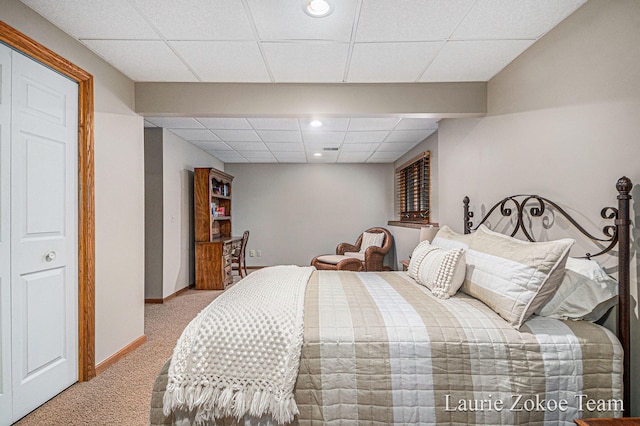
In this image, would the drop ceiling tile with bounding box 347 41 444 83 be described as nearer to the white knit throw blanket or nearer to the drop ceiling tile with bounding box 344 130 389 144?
the drop ceiling tile with bounding box 344 130 389 144

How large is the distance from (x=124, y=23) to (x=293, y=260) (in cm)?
570

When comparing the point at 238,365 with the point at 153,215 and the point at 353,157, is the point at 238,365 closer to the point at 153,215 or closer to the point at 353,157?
the point at 153,215

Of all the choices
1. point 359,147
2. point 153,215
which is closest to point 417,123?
point 359,147

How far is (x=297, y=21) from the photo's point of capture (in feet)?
6.70

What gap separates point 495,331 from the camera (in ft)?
5.03

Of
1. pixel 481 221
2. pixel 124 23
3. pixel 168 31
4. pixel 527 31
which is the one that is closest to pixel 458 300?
pixel 481 221

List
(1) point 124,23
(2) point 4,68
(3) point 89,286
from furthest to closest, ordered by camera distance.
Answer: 1. (3) point 89,286
2. (1) point 124,23
3. (2) point 4,68

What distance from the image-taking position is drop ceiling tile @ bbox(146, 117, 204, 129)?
4078mm

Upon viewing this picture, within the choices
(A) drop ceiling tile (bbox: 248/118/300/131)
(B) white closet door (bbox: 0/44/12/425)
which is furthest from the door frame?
(A) drop ceiling tile (bbox: 248/118/300/131)

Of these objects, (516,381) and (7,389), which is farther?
(7,389)

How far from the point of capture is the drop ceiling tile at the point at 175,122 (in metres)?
4.08

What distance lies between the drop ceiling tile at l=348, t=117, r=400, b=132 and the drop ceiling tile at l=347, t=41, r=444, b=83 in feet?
3.46

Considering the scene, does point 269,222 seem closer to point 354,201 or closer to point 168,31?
point 354,201

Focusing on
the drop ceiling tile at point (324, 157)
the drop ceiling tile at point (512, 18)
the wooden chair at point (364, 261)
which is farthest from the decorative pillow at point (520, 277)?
the drop ceiling tile at point (324, 157)
